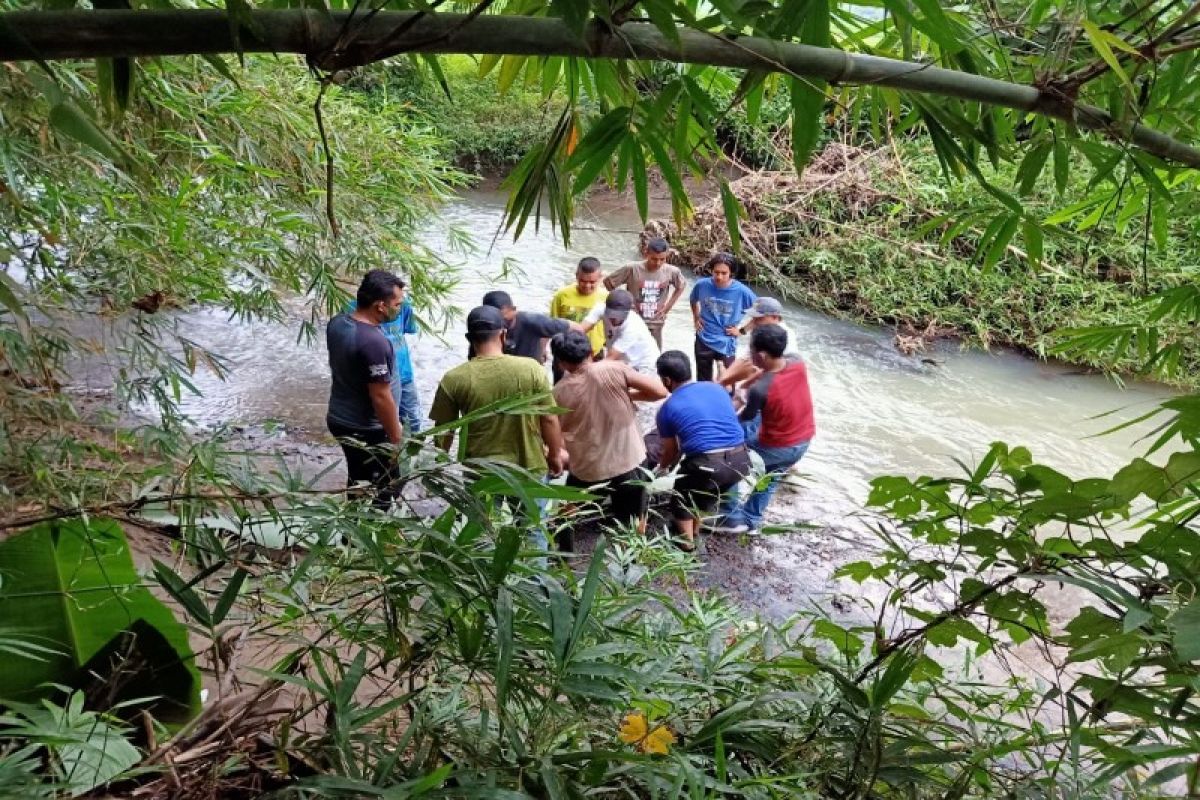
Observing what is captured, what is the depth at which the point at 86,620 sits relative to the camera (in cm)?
147

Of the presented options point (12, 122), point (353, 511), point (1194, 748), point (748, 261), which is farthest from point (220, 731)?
point (748, 261)

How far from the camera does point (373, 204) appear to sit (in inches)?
179

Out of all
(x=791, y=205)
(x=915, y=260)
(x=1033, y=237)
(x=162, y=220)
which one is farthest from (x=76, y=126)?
(x=791, y=205)

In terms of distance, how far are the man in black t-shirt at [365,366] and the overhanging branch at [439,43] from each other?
2641 millimetres

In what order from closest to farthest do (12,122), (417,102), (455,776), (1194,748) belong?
(1194,748), (455,776), (12,122), (417,102)

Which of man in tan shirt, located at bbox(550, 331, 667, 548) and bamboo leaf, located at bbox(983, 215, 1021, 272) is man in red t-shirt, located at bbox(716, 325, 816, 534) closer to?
man in tan shirt, located at bbox(550, 331, 667, 548)

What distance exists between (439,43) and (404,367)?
3828mm

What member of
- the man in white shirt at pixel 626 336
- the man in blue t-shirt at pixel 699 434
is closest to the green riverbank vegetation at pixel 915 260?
the man in white shirt at pixel 626 336

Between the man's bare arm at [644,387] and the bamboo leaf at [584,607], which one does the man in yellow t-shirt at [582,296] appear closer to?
the man's bare arm at [644,387]

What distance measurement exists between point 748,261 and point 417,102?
547 cm

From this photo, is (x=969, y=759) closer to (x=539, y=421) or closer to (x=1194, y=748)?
(x=1194, y=748)

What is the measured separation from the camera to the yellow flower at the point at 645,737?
1380 mm

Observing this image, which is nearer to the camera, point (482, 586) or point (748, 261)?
point (482, 586)

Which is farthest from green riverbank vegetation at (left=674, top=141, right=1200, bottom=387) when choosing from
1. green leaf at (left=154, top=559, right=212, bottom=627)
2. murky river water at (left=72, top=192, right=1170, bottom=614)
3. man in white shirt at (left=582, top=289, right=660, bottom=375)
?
green leaf at (left=154, top=559, right=212, bottom=627)
